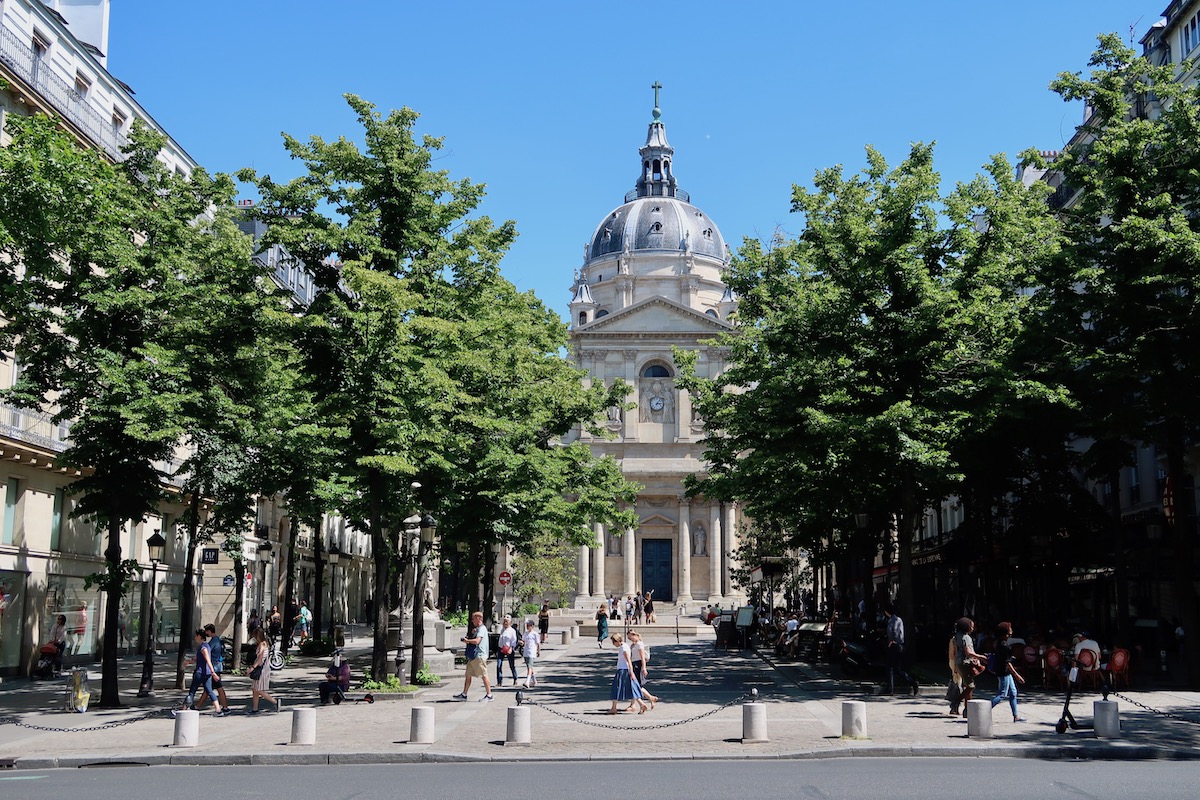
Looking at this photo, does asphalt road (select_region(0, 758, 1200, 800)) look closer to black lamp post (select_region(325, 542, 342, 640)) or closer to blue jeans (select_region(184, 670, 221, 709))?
blue jeans (select_region(184, 670, 221, 709))

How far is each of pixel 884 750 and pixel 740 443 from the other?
13.9 m

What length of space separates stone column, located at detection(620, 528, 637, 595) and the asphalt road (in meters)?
72.2

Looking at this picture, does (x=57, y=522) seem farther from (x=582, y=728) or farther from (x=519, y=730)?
(x=519, y=730)

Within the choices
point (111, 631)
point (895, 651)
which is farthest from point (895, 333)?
point (111, 631)

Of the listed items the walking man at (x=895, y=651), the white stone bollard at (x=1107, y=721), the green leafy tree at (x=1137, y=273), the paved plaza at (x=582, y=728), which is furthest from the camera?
the green leafy tree at (x=1137, y=273)

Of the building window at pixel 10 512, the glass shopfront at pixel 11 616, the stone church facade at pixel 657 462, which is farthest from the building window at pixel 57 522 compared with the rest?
the stone church facade at pixel 657 462

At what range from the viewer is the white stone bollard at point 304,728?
17969 millimetres

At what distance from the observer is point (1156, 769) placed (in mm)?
15211

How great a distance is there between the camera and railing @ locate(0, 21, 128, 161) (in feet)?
95.0

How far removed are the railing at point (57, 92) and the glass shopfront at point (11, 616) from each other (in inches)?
442

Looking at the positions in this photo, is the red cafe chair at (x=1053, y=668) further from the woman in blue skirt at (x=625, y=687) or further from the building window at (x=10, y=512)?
the building window at (x=10, y=512)

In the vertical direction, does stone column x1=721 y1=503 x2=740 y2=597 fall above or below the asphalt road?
above

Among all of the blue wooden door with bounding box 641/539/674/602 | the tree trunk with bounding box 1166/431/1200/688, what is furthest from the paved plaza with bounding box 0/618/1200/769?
the blue wooden door with bounding box 641/539/674/602

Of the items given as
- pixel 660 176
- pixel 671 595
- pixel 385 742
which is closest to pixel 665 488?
pixel 671 595
